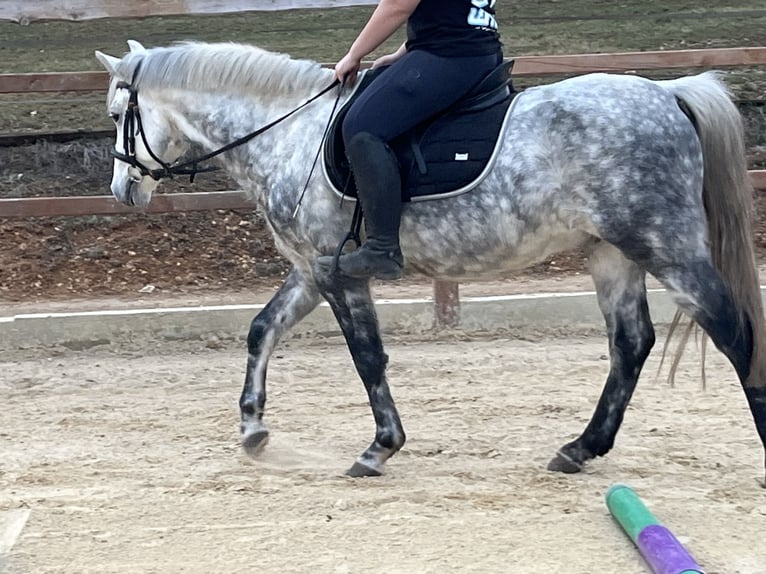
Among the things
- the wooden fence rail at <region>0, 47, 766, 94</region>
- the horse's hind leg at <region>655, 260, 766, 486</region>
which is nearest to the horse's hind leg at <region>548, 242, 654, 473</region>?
the horse's hind leg at <region>655, 260, 766, 486</region>

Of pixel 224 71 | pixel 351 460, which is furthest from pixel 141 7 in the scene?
pixel 351 460

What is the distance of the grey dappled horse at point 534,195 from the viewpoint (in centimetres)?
420

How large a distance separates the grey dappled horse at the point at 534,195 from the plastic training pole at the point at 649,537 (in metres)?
0.78

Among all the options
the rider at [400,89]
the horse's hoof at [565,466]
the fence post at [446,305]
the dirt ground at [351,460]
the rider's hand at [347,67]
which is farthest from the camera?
the fence post at [446,305]

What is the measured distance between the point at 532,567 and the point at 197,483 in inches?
62.6

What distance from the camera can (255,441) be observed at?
16.2 feet

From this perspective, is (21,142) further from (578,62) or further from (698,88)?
(698,88)

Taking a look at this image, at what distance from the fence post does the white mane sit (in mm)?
2331

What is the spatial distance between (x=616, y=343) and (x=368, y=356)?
105 centimetres

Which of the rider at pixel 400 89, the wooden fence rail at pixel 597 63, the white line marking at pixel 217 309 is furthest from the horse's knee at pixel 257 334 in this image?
the wooden fence rail at pixel 597 63

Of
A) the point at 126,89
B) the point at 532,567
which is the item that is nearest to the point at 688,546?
the point at 532,567

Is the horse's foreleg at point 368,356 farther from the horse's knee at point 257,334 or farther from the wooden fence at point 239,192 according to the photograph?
the wooden fence at point 239,192

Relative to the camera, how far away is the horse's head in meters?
4.91

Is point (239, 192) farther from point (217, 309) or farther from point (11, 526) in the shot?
point (11, 526)
